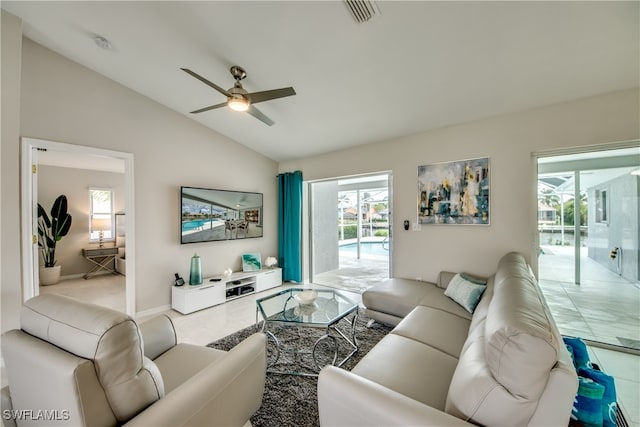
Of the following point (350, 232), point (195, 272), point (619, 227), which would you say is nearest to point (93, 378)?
point (195, 272)

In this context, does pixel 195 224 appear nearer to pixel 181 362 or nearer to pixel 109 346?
pixel 181 362

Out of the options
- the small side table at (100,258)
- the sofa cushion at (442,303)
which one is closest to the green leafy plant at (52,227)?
the small side table at (100,258)

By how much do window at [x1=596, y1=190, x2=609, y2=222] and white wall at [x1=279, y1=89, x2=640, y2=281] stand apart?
0.58m

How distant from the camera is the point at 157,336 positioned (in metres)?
1.57

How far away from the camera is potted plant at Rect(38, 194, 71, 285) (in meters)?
4.58

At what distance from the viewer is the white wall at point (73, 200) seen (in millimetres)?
4938

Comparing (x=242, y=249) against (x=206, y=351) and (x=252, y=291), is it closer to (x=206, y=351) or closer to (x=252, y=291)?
(x=252, y=291)

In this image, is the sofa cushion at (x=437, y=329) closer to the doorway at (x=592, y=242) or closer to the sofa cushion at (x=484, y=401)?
the sofa cushion at (x=484, y=401)

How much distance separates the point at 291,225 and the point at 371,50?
10.6ft

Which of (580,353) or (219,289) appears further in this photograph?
(219,289)

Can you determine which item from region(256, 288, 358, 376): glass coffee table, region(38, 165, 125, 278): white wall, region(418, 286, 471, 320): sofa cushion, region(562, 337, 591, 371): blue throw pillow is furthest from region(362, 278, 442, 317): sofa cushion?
region(38, 165, 125, 278): white wall

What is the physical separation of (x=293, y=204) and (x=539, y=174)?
3.54m

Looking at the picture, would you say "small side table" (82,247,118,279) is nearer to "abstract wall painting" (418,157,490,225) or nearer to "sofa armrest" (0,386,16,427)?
"sofa armrest" (0,386,16,427)

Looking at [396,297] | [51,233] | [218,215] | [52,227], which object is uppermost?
[218,215]
